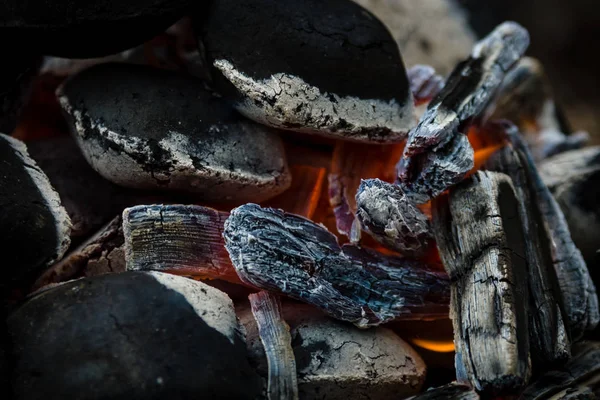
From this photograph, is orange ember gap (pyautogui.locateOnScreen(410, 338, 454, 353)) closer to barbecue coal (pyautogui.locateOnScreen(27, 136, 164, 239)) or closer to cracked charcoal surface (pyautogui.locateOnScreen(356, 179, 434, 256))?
cracked charcoal surface (pyautogui.locateOnScreen(356, 179, 434, 256))

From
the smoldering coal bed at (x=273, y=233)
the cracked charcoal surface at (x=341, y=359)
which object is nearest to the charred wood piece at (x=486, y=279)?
the smoldering coal bed at (x=273, y=233)

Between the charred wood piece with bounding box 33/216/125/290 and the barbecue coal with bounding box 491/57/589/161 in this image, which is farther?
the barbecue coal with bounding box 491/57/589/161

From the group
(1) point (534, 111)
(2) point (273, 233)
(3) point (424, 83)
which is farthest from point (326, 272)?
(1) point (534, 111)

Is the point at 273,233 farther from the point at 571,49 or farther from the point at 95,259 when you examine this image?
the point at 571,49

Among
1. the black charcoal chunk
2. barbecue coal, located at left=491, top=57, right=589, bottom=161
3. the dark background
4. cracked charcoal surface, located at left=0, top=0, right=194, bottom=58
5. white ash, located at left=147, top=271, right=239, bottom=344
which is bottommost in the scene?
white ash, located at left=147, top=271, right=239, bottom=344

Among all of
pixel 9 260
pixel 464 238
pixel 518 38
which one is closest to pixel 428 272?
pixel 464 238

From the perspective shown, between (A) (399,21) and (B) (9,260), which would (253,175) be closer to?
(B) (9,260)

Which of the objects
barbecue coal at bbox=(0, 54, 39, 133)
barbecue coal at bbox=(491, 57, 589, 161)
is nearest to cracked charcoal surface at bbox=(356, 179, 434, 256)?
barbecue coal at bbox=(0, 54, 39, 133)
